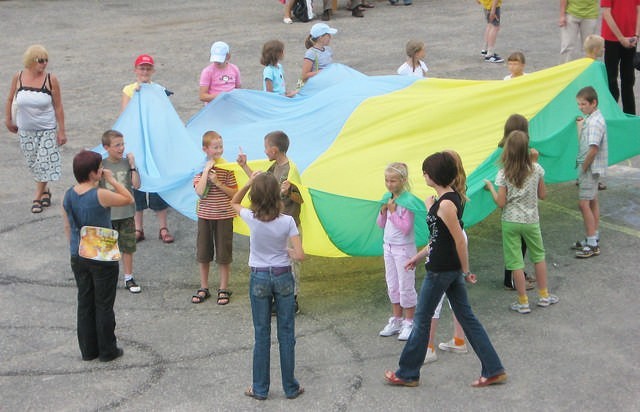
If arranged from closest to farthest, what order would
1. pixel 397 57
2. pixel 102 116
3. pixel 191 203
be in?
pixel 191 203, pixel 102 116, pixel 397 57

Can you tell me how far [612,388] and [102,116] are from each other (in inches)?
338

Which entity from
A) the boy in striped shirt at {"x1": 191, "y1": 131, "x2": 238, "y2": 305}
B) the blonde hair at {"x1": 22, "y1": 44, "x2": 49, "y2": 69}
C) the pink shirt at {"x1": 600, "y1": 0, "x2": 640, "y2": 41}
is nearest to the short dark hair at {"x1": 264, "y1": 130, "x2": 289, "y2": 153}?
the boy in striped shirt at {"x1": 191, "y1": 131, "x2": 238, "y2": 305}

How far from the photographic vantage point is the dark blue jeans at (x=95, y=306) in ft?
20.2

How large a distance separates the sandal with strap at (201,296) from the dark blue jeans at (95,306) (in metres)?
1.00

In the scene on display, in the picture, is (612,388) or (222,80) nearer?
(612,388)

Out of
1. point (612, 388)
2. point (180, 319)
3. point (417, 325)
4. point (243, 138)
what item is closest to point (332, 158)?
point (243, 138)

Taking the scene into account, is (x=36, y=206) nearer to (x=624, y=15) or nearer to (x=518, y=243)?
(x=518, y=243)

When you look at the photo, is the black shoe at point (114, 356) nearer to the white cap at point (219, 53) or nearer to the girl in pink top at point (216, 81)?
the girl in pink top at point (216, 81)

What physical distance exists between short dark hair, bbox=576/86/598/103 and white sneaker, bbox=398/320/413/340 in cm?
259

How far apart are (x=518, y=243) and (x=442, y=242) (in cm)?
142

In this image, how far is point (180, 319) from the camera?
273 inches

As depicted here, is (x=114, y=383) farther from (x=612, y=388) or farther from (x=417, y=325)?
(x=612, y=388)

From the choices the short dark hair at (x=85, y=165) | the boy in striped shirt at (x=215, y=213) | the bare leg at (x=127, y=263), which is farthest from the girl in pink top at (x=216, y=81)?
the short dark hair at (x=85, y=165)

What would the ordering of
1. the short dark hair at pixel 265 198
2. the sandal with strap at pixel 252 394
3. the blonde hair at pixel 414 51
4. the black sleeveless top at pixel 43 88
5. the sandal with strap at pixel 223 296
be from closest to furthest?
the short dark hair at pixel 265 198, the sandal with strap at pixel 252 394, the sandal with strap at pixel 223 296, the black sleeveless top at pixel 43 88, the blonde hair at pixel 414 51
